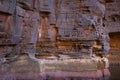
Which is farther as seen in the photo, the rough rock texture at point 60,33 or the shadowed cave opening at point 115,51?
the shadowed cave opening at point 115,51

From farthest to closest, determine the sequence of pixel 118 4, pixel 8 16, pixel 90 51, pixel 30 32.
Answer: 1. pixel 118 4
2. pixel 90 51
3. pixel 30 32
4. pixel 8 16

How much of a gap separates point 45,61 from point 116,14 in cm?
964

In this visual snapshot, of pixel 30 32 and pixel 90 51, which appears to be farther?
pixel 90 51

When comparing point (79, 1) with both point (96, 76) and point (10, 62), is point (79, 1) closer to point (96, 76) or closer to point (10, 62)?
point (96, 76)

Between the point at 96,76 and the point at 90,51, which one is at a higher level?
the point at 90,51

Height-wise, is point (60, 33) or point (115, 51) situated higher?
point (60, 33)

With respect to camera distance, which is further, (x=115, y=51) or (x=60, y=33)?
(x=115, y=51)

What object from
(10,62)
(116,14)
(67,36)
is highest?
(116,14)

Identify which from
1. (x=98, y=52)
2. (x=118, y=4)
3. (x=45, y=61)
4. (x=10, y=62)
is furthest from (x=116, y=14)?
(x=10, y=62)

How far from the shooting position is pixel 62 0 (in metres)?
13.9

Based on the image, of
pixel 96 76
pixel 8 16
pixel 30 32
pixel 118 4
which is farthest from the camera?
pixel 118 4

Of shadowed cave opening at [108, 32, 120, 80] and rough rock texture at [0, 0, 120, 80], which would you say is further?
shadowed cave opening at [108, 32, 120, 80]

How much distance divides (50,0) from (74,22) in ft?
5.26

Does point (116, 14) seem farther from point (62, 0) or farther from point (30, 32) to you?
point (30, 32)
